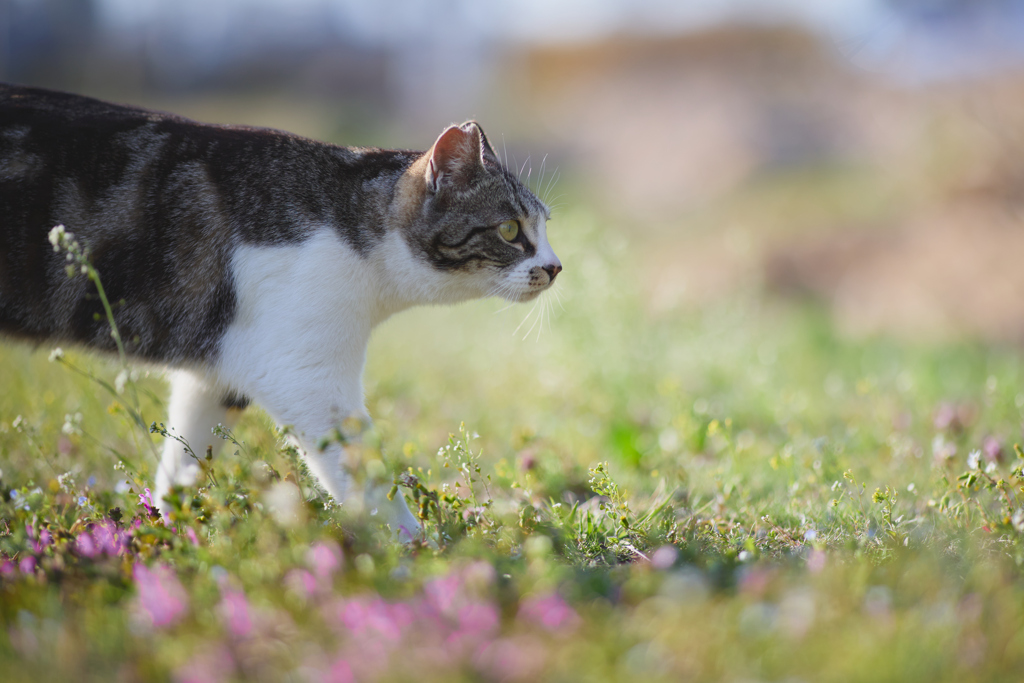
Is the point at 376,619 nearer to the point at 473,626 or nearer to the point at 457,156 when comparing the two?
the point at 473,626

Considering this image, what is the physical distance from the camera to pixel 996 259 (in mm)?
6270

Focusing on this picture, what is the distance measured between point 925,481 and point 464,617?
221 centimetres

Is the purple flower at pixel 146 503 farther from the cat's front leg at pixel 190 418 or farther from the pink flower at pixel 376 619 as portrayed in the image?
the pink flower at pixel 376 619

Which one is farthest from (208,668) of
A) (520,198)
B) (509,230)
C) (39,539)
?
(520,198)

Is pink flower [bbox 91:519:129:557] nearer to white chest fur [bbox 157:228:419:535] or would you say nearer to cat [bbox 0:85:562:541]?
white chest fur [bbox 157:228:419:535]

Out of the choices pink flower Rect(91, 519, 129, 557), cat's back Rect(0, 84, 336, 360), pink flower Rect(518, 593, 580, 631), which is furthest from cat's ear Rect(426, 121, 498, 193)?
pink flower Rect(518, 593, 580, 631)

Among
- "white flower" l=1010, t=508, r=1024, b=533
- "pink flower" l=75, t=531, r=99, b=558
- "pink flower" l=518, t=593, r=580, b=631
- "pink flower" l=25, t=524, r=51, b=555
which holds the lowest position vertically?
"pink flower" l=25, t=524, r=51, b=555

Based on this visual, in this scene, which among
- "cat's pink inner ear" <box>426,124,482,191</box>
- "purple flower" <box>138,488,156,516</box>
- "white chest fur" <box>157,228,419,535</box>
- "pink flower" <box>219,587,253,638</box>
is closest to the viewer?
"pink flower" <box>219,587,253,638</box>

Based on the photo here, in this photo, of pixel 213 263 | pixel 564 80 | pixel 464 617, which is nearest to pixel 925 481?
pixel 464 617

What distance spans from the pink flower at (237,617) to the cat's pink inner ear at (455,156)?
61.4 inches

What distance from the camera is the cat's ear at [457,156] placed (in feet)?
8.30

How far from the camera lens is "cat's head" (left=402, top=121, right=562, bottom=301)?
2572 millimetres

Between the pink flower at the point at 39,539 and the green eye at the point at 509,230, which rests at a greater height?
the green eye at the point at 509,230

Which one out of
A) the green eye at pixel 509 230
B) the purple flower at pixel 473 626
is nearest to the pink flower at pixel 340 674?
the purple flower at pixel 473 626
